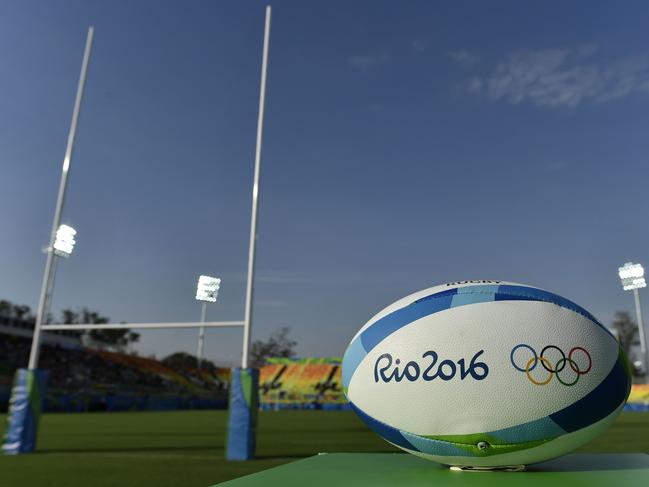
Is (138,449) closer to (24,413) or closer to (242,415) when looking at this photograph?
(24,413)

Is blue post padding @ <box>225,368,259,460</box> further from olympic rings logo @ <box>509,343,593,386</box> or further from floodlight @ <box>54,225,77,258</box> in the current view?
olympic rings logo @ <box>509,343,593,386</box>

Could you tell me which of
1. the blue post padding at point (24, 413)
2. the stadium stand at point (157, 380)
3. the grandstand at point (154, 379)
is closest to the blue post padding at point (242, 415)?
the blue post padding at point (24, 413)

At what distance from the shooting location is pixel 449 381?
3393 millimetres

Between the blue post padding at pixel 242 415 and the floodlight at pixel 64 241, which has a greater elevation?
the floodlight at pixel 64 241

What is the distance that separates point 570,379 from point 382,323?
1.32m

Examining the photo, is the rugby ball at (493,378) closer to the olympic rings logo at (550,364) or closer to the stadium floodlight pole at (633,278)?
the olympic rings logo at (550,364)

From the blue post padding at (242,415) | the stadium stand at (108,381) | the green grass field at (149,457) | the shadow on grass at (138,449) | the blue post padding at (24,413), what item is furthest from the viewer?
the stadium stand at (108,381)

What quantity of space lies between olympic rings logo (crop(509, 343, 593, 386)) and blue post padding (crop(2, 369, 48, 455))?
24.4 feet

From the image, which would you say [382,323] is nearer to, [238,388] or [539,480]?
[539,480]

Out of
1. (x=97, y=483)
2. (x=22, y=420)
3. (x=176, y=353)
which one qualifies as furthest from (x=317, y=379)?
(x=176, y=353)

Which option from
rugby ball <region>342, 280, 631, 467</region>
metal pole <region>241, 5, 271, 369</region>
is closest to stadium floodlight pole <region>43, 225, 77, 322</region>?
metal pole <region>241, 5, 271, 369</region>

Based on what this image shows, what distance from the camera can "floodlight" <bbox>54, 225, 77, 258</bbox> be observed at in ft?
28.1

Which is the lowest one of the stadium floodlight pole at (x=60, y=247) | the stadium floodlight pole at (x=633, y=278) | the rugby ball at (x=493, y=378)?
the rugby ball at (x=493, y=378)

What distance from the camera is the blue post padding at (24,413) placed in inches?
299
